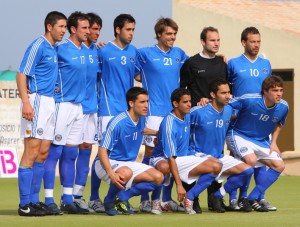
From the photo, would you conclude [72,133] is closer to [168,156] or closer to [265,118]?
[168,156]

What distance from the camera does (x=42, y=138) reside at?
1141 centimetres

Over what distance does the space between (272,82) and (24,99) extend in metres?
2.73

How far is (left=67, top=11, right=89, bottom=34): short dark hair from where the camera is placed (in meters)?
11.9

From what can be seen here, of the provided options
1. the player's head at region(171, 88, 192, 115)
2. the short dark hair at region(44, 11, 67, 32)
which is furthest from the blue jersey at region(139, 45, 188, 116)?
the short dark hair at region(44, 11, 67, 32)

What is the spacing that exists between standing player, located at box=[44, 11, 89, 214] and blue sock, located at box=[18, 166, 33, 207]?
1.37 feet

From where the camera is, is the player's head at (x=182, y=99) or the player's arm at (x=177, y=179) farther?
the player's head at (x=182, y=99)

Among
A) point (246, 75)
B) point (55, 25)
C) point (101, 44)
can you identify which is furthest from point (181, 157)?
point (55, 25)

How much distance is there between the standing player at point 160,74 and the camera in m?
12.5

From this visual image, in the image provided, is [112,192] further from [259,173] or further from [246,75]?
[246,75]

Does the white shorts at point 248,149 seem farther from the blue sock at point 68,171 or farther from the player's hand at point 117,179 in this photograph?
the blue sock at point 68,171

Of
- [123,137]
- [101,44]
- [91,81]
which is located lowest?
[123,137]

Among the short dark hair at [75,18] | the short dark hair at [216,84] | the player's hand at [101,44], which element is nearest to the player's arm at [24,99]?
the short dark hair at [75,18]

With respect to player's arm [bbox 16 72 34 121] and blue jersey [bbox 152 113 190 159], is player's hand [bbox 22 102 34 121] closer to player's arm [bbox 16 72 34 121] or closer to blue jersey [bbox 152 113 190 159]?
player's arm [bbox 16 72 34 121]

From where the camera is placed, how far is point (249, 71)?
41.1ft
